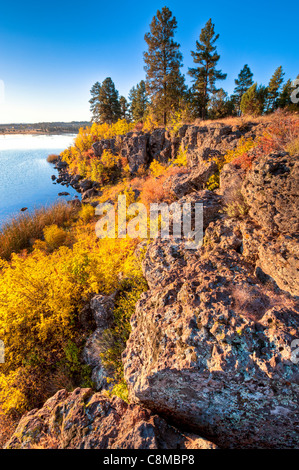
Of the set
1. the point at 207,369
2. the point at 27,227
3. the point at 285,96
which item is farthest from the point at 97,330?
the point at 285,96

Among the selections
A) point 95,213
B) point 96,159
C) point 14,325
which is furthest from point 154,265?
point 96,159

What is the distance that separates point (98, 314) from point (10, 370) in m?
2.45

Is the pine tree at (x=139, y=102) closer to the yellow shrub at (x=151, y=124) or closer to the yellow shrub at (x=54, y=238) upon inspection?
the yellow shrub at (x=151, y=124)

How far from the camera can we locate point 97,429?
8.50ft

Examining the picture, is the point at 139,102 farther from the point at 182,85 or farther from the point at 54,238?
the point at 54,238

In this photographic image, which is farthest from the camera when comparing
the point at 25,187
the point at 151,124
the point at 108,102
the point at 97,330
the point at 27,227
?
the point at 108,102

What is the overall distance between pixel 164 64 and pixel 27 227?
2198 centimetres

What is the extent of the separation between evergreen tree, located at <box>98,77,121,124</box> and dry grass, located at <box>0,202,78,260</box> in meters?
26.0

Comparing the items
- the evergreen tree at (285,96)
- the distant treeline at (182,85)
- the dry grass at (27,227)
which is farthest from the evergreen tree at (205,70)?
the dry grass at (27,227)

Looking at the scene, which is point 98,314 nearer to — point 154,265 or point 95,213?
point 154,265

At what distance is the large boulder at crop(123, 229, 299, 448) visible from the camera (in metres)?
2.30

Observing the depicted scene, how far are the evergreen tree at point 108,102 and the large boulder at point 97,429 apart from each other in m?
41.3

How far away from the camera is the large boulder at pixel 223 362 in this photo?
230 cm

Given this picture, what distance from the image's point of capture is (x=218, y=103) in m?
25.6
